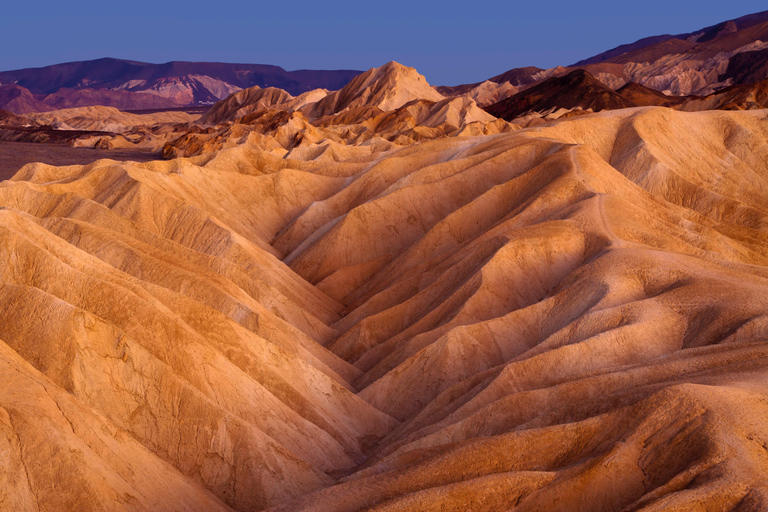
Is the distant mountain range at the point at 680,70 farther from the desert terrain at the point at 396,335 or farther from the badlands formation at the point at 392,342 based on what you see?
the badlands formation at the point at 392,342

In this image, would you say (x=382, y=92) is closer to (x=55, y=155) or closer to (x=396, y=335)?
(x=55, y=155)

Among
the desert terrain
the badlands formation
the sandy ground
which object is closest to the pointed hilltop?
the sandy ground

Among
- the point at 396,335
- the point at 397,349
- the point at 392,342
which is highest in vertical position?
the point at 396,335

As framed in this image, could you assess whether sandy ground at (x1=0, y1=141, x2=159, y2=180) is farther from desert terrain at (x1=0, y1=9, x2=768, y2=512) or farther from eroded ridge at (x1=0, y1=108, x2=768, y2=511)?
eroded ridge at (x1=0, y1=108, x2=768, y2=511)

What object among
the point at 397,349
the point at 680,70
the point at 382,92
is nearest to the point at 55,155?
the point at 382,92

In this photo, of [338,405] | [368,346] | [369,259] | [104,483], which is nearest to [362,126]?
[369,259]

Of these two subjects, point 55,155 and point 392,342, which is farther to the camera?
point 55,155
